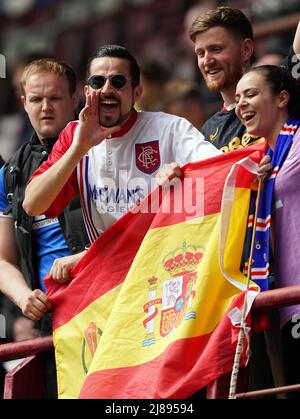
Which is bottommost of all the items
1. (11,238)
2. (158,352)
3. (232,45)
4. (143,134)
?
(158,352)

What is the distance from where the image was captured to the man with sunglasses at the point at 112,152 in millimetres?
5570

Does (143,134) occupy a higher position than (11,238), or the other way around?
(143,134)

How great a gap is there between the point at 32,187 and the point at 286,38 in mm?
3537

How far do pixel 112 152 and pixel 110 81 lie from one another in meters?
0.34

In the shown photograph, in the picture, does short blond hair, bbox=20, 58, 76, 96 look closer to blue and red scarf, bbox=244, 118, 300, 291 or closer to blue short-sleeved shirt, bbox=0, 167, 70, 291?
blue short-sleeved shirt, bbox=0, 167, 70, 291

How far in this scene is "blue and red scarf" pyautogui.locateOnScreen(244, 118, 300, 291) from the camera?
5047mm

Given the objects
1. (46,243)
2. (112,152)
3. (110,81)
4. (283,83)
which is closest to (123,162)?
(112,152)

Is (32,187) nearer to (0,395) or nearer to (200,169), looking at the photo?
(200,169)

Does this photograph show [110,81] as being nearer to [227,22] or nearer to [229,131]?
[229,131]

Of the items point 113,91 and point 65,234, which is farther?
point 65,234

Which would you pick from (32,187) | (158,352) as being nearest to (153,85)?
(32,187)

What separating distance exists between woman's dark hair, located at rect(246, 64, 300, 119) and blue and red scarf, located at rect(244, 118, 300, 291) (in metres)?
0.13

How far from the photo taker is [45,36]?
473 inches
